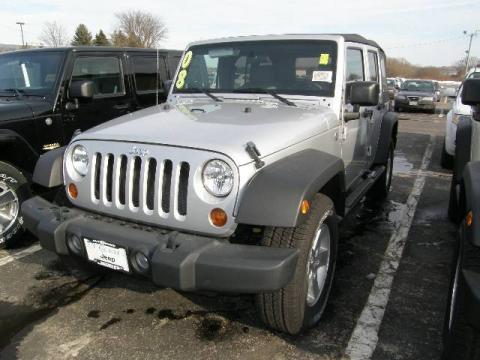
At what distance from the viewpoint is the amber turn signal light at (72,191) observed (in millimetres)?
2881

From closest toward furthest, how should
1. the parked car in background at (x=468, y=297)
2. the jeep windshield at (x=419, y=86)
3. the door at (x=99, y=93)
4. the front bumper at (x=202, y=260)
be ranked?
the parked car in background at (x=468, y=297)
the front bumper at (x=202, y=260)
the door at (x=99, y=93)
the jeep windshield at (x=419, y=86)

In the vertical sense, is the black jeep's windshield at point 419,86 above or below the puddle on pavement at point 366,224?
above

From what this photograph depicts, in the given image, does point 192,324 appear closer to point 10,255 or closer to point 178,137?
point 178,137

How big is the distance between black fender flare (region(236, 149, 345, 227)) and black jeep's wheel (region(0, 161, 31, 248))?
271cm

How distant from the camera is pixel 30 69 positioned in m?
4.94

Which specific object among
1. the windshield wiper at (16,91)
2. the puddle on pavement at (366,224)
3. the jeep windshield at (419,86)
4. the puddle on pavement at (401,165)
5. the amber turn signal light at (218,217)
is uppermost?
the jeep windshield at (419,86)

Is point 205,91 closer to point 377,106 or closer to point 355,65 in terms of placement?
point 355,65

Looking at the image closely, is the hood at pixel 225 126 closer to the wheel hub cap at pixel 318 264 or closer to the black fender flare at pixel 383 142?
the wheel hub cap at pixel 318 264

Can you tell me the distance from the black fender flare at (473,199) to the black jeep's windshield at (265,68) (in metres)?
1.33

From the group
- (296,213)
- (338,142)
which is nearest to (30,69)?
(338,142)

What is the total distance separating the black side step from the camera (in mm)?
3678

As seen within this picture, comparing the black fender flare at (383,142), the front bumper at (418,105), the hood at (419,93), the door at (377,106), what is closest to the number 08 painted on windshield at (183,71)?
the door at (377,106)

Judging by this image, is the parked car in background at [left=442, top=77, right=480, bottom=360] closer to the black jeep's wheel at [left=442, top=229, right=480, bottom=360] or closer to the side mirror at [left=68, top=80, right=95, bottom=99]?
the black jeep's wheel at [left=442, top=229, right=480, bottom=360]

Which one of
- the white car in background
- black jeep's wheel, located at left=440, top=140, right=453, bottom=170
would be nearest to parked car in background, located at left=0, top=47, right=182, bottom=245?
the white car in background
